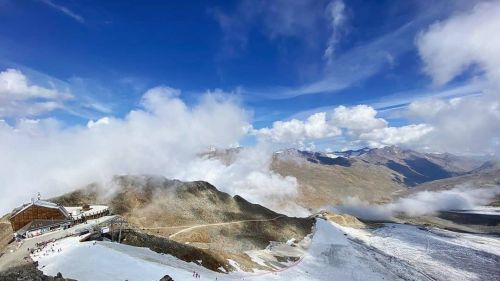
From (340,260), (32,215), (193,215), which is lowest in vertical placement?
(340,260)

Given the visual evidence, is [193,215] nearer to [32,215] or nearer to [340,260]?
[340,260]

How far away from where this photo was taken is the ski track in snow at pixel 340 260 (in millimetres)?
57938

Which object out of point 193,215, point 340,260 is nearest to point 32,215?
point 193,215

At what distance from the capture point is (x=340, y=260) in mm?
125750

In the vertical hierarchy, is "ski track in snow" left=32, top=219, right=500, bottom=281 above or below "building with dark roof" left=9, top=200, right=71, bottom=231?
below

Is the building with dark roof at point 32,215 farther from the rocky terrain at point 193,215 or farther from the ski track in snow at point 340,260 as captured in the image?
the ski track in snow at point 340,260

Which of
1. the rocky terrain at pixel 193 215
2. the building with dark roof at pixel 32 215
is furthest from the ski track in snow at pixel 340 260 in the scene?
the building with dark roof at pixel 32 215

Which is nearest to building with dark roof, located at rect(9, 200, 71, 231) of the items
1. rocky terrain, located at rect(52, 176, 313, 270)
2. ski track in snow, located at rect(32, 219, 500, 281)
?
rocky terrain, located at rect(52, 176, 313, 270)

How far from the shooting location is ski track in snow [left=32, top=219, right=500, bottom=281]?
57938 millimetres

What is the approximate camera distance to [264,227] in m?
147

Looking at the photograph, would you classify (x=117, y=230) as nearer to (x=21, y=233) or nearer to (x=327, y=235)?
(x=21, y=233)

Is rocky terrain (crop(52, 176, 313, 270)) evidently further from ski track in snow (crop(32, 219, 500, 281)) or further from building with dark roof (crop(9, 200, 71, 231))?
building with dark roof (crop(9, 200, 71, 231))

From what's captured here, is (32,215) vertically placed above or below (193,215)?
below

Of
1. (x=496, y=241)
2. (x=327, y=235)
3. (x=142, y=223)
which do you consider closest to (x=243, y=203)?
(x=327, y=235)
